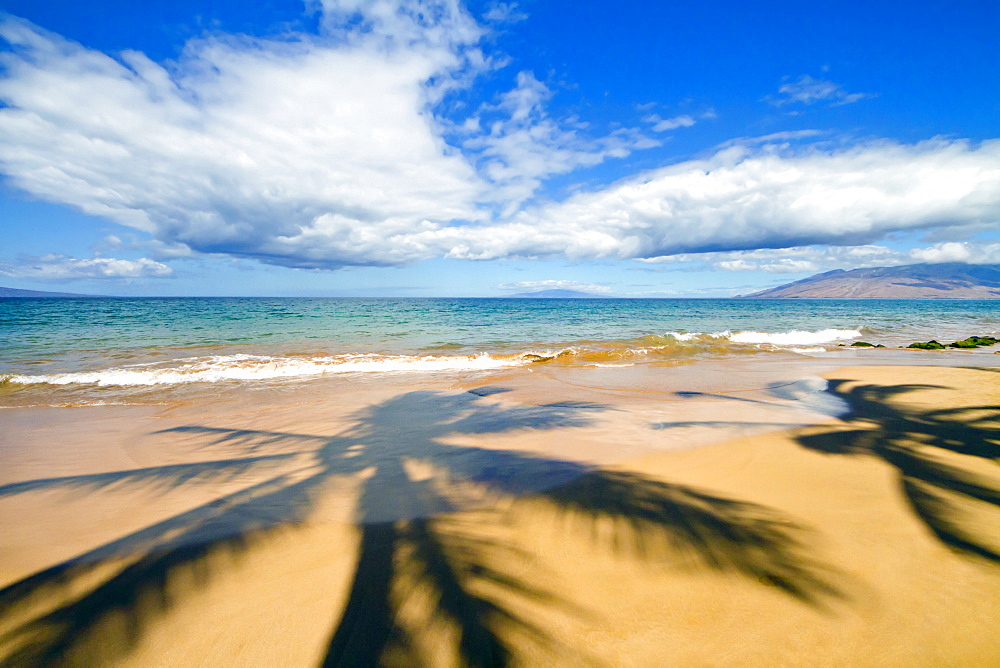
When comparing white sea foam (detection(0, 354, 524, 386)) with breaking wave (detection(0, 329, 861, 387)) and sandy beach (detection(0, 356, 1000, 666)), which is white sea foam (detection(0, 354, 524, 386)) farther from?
sandy beach (detection(0, 356, 1000, 666))

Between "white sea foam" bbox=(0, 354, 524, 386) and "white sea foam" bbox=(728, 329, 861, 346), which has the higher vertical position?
"white sea foam" bbox=(0, 354, 524, 386)

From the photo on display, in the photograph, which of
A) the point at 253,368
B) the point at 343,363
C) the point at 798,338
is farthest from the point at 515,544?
the point at 798,338

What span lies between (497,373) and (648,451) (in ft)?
24.9

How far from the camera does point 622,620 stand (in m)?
2.38

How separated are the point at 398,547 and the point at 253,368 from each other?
12285 millimetres

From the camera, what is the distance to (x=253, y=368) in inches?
517

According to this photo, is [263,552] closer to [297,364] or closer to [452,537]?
[452,537]

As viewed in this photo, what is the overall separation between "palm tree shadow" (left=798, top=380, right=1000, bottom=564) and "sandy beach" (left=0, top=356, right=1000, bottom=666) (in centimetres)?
3

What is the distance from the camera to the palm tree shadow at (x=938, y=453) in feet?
10.8

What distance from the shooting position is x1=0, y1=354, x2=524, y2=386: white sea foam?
11555 millimetres

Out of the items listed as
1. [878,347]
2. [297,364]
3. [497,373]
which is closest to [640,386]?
[497,373]

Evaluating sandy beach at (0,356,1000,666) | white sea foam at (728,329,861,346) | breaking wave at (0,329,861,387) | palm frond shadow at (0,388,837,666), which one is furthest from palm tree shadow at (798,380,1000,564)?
white sea foam at (728,329,861,346)

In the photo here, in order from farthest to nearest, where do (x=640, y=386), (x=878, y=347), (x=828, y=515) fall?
1. (x=878, y=347)
2. (x=640, y=386)
3. (x=828, y=515)

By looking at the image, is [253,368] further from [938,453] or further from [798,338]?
[798,338]
